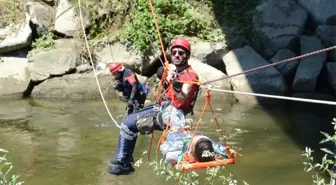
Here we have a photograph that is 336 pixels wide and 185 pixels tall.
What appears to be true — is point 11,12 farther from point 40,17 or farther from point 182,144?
point 182,144

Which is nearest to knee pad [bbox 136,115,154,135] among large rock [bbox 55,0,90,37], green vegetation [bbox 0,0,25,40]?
large rock [bbox 55,0,90,37]

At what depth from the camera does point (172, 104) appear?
18.2 ft

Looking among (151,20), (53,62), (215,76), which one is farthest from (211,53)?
(53,62)

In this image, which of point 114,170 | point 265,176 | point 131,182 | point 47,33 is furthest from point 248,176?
point 47,33

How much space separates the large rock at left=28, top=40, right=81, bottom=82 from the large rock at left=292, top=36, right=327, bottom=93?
16.0 feet

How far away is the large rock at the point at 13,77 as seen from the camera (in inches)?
453

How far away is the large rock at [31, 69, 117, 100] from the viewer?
11.5 m

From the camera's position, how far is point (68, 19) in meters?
12.9

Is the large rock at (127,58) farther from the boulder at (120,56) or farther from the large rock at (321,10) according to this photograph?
the large rock at (321,10)

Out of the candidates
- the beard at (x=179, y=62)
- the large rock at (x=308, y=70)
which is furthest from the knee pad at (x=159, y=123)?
the large rock at (x=308, y=70)

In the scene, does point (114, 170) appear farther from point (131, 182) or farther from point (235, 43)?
point (235, 43)

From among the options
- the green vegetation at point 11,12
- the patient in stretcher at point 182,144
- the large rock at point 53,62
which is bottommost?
the large rock at point 53,62

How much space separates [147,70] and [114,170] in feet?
20.3

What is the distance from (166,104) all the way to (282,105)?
18.3 ft
